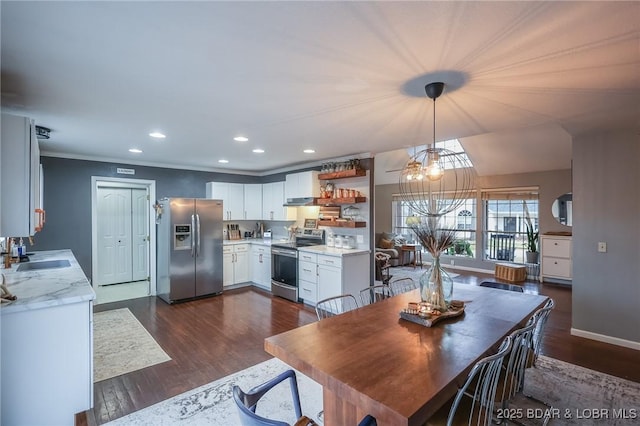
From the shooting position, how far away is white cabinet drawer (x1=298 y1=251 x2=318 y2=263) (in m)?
4.85

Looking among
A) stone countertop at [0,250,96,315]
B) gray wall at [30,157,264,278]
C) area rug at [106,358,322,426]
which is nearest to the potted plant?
area rug at [106,358,322,426]

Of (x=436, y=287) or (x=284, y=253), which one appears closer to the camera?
(x=436, y=287)

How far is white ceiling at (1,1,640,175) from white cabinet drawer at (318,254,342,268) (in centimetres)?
185

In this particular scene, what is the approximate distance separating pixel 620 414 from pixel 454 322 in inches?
60.2

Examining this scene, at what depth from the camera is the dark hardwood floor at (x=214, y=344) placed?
2.61m

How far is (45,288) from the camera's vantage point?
2.36 m

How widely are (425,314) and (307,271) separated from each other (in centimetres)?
303

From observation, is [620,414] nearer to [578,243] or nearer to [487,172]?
[578,243]

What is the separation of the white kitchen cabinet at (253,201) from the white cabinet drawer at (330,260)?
8.09 feet

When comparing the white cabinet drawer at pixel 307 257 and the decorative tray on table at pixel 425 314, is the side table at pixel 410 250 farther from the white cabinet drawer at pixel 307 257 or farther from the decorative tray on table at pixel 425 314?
the decorative tray on table at pixel 425 314

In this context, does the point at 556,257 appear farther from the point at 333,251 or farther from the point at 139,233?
the point at 139,233

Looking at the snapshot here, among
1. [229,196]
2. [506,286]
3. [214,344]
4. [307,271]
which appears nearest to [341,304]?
[214,344]

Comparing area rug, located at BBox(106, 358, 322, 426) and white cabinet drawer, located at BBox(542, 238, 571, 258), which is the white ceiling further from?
white cabinet drawer, located at BBox(542, 238, 571, 258)

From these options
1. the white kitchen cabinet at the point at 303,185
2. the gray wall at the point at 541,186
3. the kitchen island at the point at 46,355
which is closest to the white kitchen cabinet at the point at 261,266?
the white kitchen cabinet at the point at 303,185
